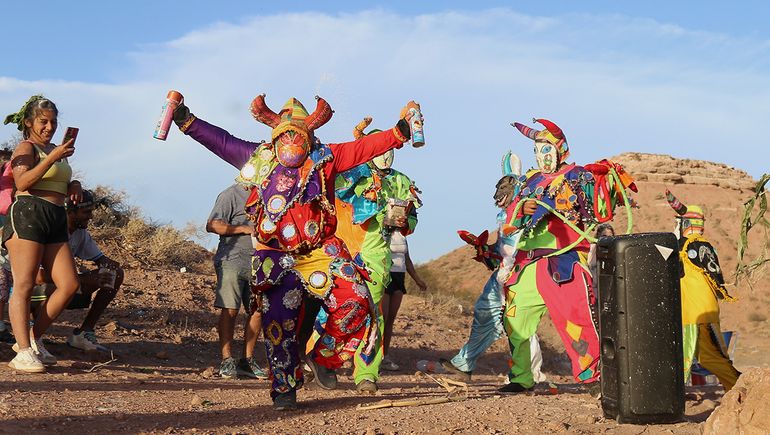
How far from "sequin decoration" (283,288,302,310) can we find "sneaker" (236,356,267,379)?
2768mm

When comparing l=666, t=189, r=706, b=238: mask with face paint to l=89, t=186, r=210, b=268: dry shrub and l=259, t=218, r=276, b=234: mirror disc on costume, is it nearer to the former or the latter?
l=259, t=218, r=276, b=234: mirror disc on costume

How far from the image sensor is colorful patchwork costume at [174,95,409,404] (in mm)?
6539

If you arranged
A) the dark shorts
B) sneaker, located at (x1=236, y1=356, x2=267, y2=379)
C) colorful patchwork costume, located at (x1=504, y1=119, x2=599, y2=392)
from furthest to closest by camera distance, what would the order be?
the dark shorts → sneaker, located at (x1=236, y1=356, x2=267, y2=379) → colorful patchwork costume, located at (x1=504, y1=119, x2=599, y2=392)

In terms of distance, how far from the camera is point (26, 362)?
7488 mm

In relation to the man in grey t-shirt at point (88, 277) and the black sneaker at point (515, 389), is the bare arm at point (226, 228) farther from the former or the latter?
the black sneaker at point (515, 389)

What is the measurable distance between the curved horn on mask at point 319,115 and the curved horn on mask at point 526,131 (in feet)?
7.59

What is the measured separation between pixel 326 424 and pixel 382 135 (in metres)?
1.96

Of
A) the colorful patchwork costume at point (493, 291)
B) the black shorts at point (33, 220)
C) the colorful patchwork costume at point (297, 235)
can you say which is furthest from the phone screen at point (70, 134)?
the colorful patchwork costume at point (493, 291)

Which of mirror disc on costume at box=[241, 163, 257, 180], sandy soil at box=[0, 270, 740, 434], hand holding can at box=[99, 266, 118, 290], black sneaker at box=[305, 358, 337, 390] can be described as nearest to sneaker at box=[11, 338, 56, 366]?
sandy soil at box=[0, 270, 740, 434]

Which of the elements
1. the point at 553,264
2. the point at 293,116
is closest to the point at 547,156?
the point at 553,264

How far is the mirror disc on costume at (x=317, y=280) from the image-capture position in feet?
21.5

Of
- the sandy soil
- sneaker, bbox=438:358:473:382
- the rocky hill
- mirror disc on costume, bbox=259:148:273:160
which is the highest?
the rocky hill

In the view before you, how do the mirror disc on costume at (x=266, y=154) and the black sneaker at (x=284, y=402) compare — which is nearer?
the black sneaker at (x=284, y=402)

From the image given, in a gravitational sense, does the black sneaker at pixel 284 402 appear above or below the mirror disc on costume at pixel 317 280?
below
